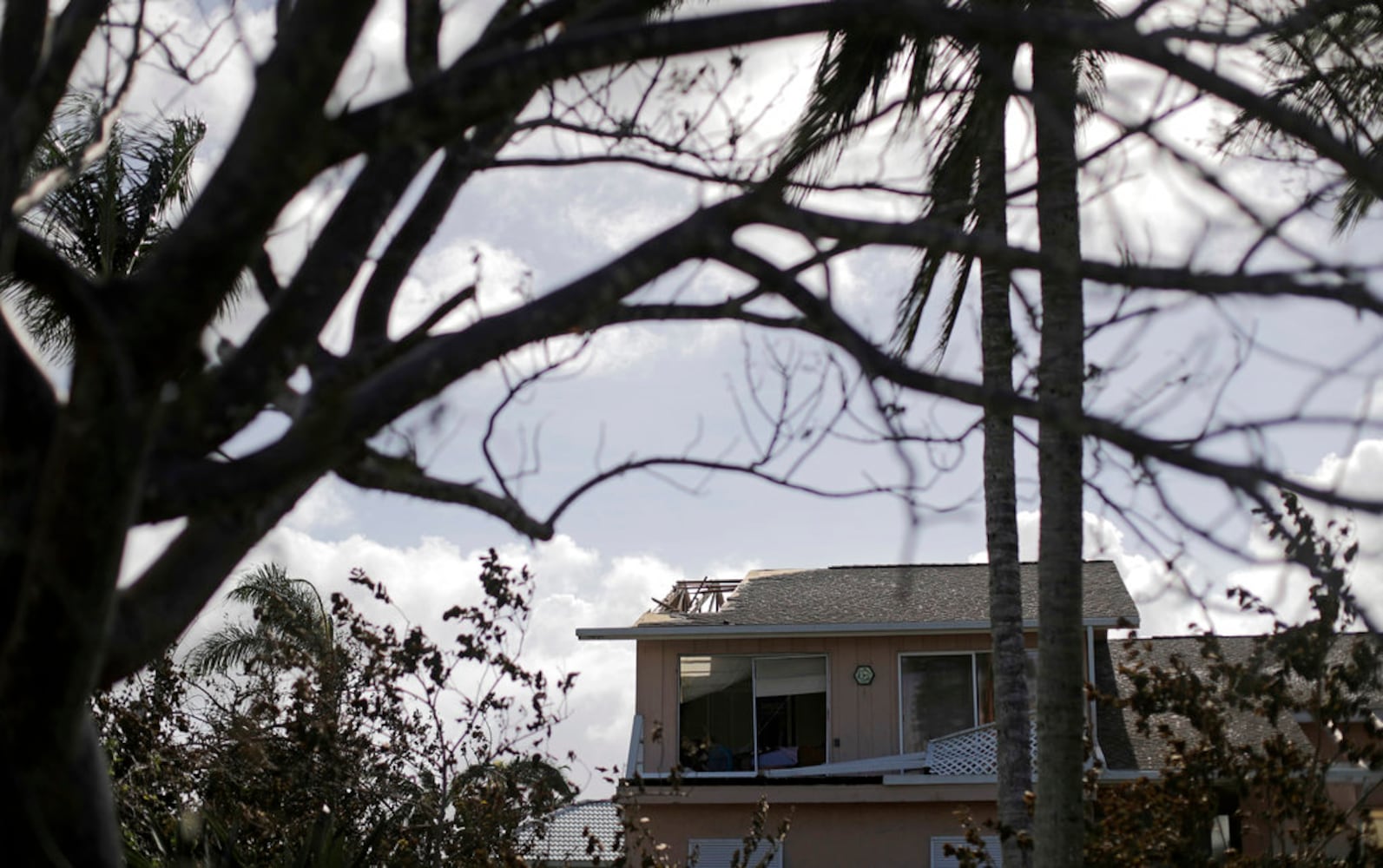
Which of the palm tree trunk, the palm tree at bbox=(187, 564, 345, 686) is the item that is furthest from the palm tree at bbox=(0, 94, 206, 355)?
the palm tree trunk

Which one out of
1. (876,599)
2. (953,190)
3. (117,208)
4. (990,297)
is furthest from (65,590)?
(876,599)

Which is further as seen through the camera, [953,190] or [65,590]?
[953,190]

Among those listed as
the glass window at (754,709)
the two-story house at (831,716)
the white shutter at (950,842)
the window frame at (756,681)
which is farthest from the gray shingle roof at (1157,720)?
the glass window at (754,709)

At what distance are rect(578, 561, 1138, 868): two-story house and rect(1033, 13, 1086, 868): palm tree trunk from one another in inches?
499

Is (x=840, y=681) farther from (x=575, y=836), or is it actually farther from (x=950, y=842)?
(x=575, y=836)

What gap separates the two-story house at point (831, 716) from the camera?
61.3 ft

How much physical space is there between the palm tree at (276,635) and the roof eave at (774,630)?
4238 millimetres

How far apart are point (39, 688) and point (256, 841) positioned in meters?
8.57

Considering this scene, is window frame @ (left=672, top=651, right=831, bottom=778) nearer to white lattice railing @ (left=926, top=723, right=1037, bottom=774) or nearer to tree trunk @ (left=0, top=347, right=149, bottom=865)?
white lattice railing @ (left=926, top=723, right=1037, bottom=774)

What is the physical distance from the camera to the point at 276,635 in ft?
54.6

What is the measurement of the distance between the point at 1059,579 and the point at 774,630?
13.6m

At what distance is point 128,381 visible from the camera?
117 inches

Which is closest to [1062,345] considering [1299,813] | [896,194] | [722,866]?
[896,194]

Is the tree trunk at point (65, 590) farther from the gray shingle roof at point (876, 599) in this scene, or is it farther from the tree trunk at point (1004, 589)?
the gray shingle roof at point (876, 599)
